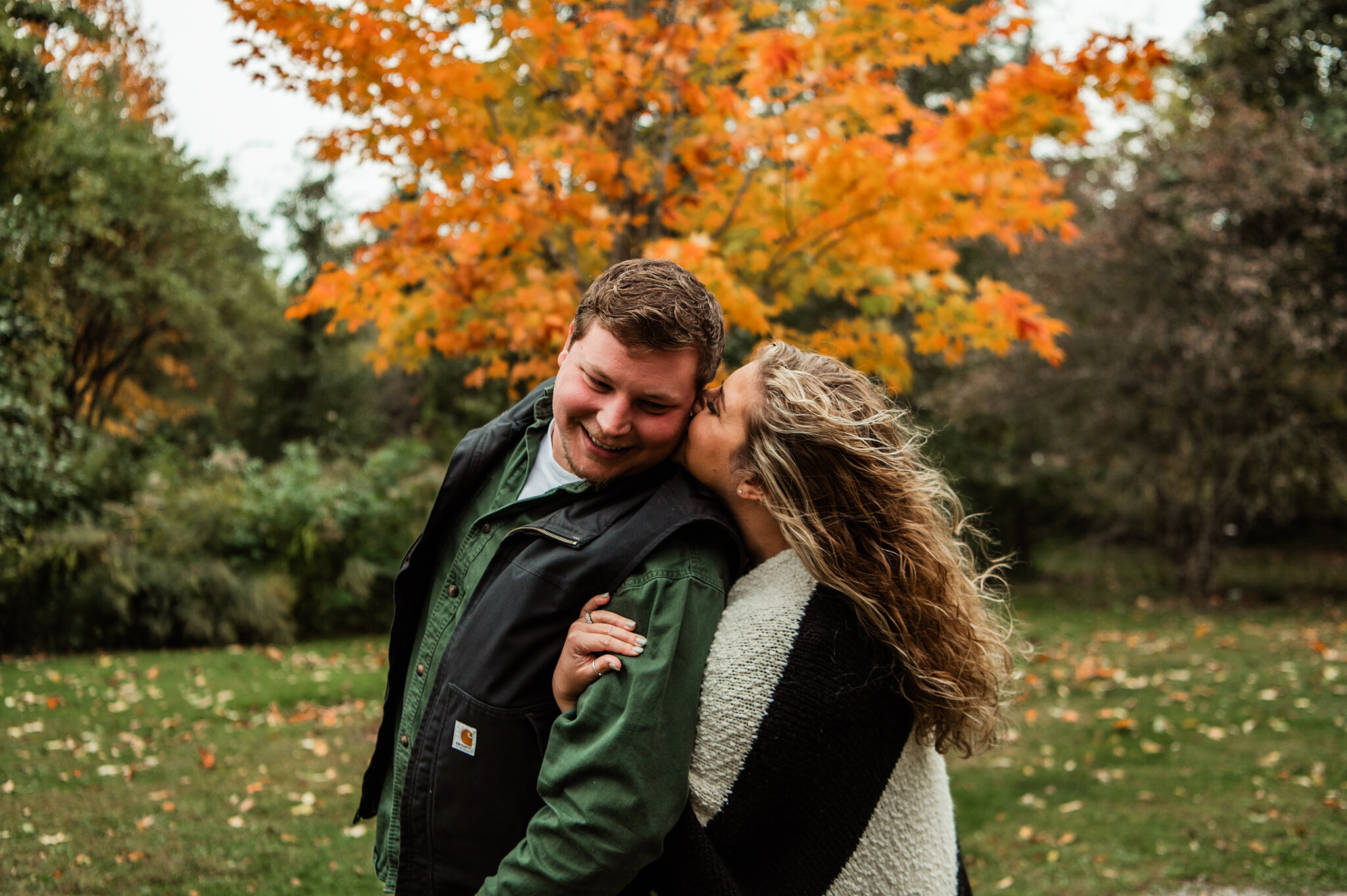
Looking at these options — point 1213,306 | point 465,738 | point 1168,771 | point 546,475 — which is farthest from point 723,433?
point 1213,306

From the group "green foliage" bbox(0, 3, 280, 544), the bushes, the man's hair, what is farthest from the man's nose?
the bushes

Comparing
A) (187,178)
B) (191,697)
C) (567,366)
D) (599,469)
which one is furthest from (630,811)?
(187,178)

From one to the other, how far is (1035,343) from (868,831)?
333cm

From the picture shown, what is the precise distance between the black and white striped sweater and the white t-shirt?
0.49m

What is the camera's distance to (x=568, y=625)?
1792mm

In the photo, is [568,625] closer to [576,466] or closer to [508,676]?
[508,676]

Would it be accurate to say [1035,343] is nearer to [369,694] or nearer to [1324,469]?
[369,694]

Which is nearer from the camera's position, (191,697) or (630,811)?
(630,811)

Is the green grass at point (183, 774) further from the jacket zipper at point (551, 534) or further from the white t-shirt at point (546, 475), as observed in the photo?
the jacket zipper at point (551, 534)

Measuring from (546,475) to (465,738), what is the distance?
60 centimetres

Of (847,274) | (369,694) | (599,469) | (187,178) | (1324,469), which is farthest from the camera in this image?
(187,178)

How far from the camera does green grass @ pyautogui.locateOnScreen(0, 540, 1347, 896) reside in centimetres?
449

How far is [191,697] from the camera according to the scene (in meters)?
7.36

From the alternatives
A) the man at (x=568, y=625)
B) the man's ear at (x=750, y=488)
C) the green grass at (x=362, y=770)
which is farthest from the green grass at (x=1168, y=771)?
the man at (x=568, y=625)
